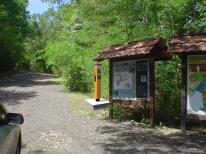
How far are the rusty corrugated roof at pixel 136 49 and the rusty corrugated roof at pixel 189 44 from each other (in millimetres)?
895

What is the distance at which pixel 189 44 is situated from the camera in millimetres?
11367

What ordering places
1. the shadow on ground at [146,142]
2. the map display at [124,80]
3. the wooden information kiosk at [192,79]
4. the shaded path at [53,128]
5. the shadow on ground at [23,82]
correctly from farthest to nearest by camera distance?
the shadow on ground at [23,82] < the map display at [124,80] < the wooden information kiosk at [192,79] < the shaded path at [53,128] < the shadow on ground at [146,142]

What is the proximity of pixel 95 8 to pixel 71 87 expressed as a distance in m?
9.73

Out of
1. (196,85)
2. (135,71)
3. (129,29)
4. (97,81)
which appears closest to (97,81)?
(97,81)

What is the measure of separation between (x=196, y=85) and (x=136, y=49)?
233 centimetres

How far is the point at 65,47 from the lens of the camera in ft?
85.1

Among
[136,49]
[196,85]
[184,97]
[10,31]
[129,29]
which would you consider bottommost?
[184,97]

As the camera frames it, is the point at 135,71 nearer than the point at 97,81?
Yes

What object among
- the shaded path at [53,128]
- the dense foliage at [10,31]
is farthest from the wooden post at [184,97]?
the dense foliage at [10,31]

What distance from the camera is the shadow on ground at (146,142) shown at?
30.9 feet

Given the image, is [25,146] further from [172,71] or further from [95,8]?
[95,8]

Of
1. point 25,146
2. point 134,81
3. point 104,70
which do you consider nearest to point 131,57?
point 134,81

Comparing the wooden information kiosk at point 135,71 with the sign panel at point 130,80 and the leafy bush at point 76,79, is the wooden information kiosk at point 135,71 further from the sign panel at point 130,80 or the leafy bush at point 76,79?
the leafy bush at point 76,79

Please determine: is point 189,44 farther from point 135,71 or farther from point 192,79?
point 135,71
